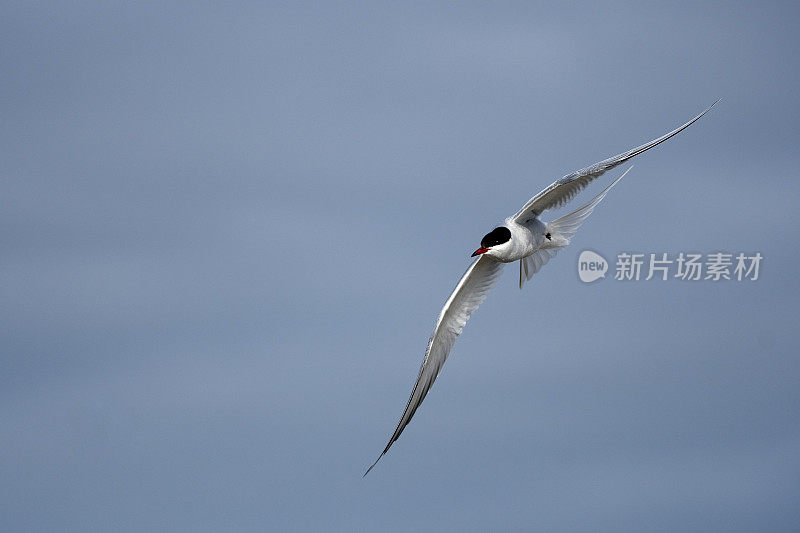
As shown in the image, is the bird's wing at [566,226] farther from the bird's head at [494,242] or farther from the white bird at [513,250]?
the bird's head at [494,242]

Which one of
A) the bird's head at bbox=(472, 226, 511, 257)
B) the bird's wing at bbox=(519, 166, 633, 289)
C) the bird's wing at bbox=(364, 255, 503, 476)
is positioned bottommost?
the bird's wing at bbox=(364, 255, 503, 476)

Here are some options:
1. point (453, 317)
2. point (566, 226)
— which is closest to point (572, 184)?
point (566, 226)

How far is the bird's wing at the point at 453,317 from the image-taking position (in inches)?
862

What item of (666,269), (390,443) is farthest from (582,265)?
(390,443)

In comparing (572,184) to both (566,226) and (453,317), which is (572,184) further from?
(453,317)

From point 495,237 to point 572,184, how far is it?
1.63m

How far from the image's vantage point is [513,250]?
21500 mm

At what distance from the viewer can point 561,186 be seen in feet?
70.5

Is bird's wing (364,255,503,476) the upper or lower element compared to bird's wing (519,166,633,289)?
lower

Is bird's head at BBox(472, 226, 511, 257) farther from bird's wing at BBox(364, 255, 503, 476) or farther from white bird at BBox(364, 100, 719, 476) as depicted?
bird's wing at BBox(364, 255, 503, 476)

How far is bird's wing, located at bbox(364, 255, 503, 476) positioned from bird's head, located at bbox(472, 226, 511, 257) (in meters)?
0.76

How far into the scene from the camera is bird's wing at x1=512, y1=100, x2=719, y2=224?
21203 millimetres

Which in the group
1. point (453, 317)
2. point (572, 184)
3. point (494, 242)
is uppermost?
point (572, 184)

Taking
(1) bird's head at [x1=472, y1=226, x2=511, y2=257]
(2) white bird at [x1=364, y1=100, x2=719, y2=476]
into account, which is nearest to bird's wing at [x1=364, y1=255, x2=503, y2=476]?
(2) white bird at [x1=364, y1=100, x2=719, y2=476]
